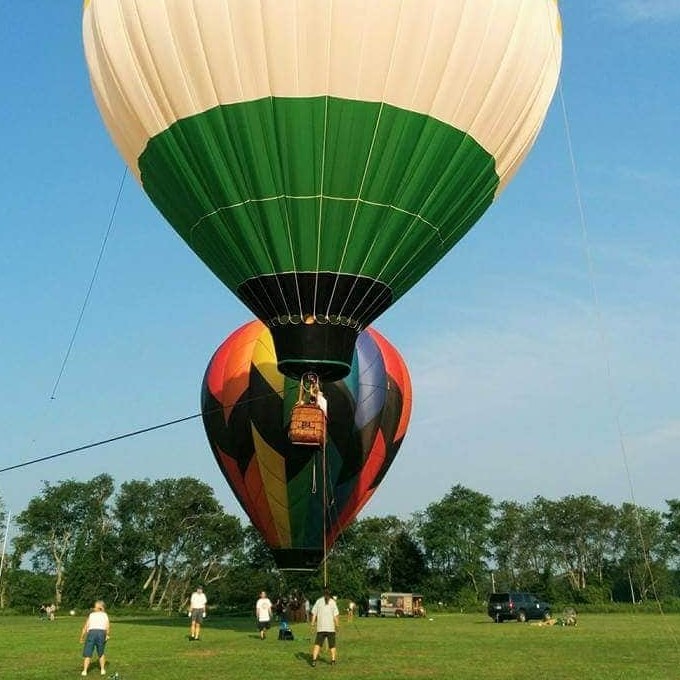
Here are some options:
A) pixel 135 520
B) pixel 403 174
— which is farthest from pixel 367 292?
pixel 135 520

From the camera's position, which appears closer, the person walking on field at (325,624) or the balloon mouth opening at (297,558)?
the person walking on field at (325,624)

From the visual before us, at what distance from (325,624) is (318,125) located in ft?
25.8

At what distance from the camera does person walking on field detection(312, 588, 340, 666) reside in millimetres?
13914

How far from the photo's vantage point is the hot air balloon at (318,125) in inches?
506

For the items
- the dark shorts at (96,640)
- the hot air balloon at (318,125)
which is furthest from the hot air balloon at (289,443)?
the dark shorts at (96,640)

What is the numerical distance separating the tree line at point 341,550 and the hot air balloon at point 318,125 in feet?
194

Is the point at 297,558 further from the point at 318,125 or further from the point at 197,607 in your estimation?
the point at 318,125

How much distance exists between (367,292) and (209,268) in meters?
2.97

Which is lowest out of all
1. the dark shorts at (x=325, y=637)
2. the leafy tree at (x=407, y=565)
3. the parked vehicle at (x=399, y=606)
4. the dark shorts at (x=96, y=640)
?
the dark shorts at (x=96, y=640)

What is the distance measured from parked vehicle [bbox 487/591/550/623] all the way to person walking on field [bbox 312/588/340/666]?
78.8ft

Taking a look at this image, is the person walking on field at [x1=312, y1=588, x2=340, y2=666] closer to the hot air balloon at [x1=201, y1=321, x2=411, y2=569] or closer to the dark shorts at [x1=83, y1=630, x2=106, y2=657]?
the dark shorts at [x1=83, y1=630, x2=106, y2=657]

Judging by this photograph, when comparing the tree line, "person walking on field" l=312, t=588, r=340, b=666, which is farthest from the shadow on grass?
the tree line

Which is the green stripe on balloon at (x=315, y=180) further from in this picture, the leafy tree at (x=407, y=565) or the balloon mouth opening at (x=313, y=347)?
the leafy tree at (x=407, y=565)

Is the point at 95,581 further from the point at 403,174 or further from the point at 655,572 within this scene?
the point at 403,174
